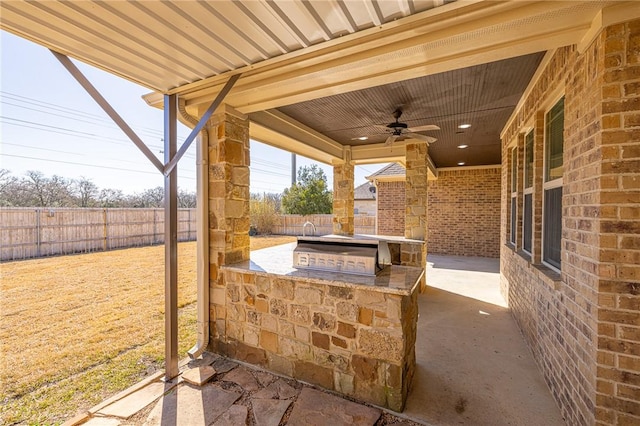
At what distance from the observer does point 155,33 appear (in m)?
1.69

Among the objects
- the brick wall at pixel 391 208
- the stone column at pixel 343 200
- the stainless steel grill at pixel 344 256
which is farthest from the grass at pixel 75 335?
the brick wall at pixel 391 208

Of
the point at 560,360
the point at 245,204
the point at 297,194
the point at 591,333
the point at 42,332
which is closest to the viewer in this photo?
the point at 591,333

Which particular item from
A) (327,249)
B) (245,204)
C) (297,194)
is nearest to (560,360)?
(327,249)

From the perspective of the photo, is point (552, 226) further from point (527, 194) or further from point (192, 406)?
point (192, 406)

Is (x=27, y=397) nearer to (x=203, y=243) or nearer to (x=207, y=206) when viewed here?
(x=203, y=243)

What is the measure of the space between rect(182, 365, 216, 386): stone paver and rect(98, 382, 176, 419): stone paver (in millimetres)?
127

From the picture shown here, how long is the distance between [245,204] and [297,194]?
13.4 m

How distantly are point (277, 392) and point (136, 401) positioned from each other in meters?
1.12

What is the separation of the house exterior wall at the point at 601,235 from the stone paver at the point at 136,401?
305 cm

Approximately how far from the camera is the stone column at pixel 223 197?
2.80m

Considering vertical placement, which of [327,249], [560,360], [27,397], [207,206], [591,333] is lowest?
[27,397]

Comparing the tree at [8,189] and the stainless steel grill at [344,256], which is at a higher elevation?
the tree at [8,189]

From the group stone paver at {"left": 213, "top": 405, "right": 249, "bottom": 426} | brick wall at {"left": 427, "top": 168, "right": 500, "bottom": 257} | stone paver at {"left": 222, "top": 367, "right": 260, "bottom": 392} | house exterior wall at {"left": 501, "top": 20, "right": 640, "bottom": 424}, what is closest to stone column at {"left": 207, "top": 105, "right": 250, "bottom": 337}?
stone paver at {"left": 222, "top": 367, "right": 260, "bottom": 392}

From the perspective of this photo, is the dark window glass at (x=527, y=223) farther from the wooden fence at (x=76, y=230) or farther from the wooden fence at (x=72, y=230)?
the wooden fence at (x=72, y=230)
